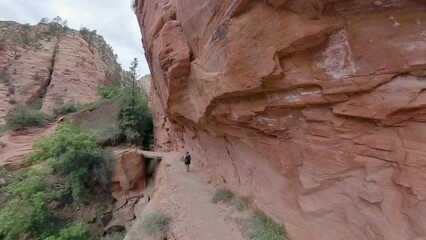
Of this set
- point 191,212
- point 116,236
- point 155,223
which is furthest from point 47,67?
point 191,212

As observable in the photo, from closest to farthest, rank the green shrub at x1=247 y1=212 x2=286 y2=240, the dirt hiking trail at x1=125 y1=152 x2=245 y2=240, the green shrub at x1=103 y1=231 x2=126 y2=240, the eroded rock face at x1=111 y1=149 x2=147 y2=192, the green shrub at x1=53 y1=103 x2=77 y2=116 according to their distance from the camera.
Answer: the green shrub at x1=247 y1=212 x2=286 y2=240 → the dirt hiking trail at x1=125 y1=152 x2=245 y2=240 → the green shrub at x1=103 y1=231 x2=126 y2=240 → the eroded rock face at x1=111 y1=149 x2=147 y2=192 → the green shrub at x1=53 y1=103 x2=77 y2=116

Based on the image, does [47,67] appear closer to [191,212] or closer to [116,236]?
[116,236]

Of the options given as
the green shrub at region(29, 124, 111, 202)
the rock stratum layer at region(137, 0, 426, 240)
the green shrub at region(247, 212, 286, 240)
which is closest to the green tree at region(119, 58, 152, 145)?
the green shrub at region(29, 124, 111, 202)

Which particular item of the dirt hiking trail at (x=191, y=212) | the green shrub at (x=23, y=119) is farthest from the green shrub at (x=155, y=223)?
the green shrub at (x=23, y=119)

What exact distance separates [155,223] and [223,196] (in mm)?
2418

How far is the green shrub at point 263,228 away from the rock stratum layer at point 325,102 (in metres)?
0.22

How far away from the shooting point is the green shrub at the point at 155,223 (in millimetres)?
7979

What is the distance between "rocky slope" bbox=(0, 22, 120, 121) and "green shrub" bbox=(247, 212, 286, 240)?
1969 centimetres

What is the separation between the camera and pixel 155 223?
815 centimetres

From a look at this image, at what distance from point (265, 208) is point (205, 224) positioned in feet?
6.43

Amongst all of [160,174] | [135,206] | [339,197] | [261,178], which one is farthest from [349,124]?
[135,206]

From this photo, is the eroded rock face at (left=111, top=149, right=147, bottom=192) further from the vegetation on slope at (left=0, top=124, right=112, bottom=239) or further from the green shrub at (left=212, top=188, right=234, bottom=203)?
the green shrub at (left=212, top=188, right=234, bottom=203)

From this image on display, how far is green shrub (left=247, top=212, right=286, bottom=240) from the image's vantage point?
20.8 feet

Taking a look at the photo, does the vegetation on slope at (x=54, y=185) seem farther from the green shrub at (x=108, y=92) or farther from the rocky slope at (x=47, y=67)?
the rocky slope at (x=47, y=67)
